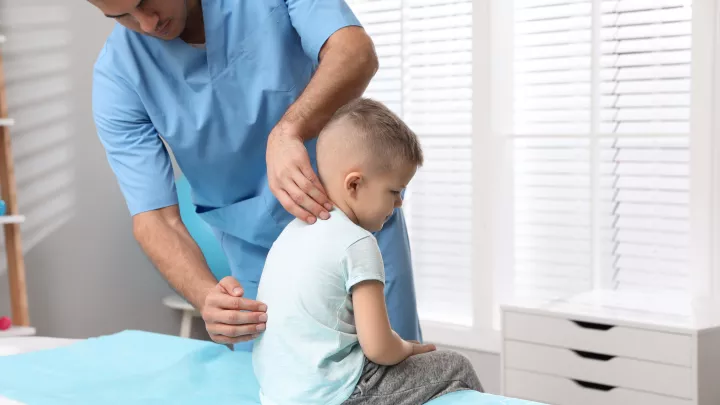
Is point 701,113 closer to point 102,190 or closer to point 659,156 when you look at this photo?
point 659,156

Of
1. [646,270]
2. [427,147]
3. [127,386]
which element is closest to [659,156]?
[646,270]

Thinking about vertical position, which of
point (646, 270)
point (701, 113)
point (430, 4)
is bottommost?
point (646, 270)

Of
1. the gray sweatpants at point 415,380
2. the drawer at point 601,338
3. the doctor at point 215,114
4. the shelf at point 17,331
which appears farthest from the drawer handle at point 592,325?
the shelf at point 17,331

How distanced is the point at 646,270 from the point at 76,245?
2098mm

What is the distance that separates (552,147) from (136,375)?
1796 mm

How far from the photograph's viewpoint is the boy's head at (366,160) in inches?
46.9

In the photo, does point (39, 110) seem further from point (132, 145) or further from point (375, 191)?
point (375, 191)

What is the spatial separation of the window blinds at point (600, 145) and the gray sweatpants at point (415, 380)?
151 cm

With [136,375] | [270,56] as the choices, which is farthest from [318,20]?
[136,375]

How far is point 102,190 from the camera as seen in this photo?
10.5 feet

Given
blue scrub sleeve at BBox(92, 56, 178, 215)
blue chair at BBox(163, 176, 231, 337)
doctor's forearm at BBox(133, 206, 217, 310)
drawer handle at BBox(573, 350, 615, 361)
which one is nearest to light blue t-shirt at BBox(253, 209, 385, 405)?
doctor's forearm at BBox(133, 206, 217, 310)

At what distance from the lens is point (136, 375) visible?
1.53 meters

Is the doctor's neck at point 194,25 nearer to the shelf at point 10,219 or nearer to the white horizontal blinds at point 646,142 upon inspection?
the shelf at point 10,219

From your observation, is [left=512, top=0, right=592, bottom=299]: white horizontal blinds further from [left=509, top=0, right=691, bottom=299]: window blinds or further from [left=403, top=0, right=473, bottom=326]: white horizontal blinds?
[left=403, top=0, right=473, bottom=326]: white horizontal blinds
